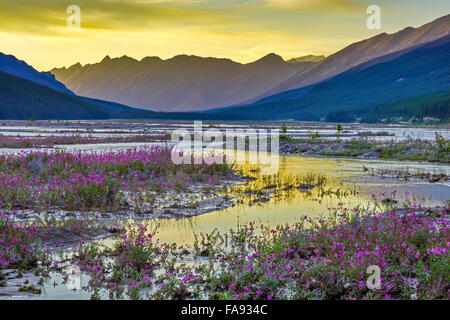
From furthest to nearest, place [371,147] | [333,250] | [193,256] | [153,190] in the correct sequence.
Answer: [371,147] → [153,190] → [193,256] → [333,250]

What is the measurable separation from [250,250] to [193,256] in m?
1.41

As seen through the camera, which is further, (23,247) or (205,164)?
(205,164)

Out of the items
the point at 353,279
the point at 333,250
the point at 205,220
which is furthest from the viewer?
the point at 205,220

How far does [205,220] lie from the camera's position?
1630 cm

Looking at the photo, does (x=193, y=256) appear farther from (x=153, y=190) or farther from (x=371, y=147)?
(x=371, y=147)

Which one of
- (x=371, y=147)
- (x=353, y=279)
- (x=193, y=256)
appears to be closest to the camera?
(x=353, y=279)

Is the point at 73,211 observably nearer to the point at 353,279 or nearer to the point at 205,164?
the point at 353,279

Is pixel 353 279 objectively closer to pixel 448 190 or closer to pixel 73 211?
pixel 73 211
